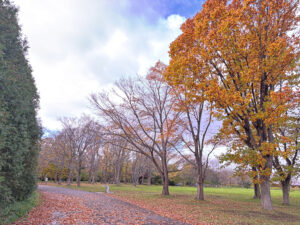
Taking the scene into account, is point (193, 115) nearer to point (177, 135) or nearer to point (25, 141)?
point (177, 135)

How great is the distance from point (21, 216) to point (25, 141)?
2.48m

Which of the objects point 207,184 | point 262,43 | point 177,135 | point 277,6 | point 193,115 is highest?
point 277,6

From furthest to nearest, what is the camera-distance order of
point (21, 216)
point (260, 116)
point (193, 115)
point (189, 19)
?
1. point (193, 115)
2. point (189, 19)
3. point (260, 116)
4. point (21, 216)

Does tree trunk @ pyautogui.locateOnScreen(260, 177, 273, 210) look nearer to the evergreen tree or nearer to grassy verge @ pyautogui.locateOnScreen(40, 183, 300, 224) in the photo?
grassy verge @ pyautogui.locateOnScreen(40, 183, 300, 224)

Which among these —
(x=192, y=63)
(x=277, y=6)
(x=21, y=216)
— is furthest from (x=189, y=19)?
(x=21, y=216)

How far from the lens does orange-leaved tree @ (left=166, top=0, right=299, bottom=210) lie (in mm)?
9055

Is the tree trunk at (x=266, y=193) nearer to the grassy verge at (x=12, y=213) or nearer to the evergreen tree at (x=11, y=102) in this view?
the grassy verge at (x=12, y=213)

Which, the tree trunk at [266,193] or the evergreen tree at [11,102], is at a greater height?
the evergreen tree at [11,102]

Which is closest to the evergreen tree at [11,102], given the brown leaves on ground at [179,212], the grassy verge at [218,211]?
the brown leaves on ground at [179,212]

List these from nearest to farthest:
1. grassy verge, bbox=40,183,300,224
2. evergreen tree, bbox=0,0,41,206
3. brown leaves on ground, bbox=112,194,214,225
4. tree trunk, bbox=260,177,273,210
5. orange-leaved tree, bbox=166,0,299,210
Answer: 1. evergreen tree, bbox=0,0,41,206
2. brown leaves on ground, bbox=112,194,214,225
3. grassy verge, bbox=40,183,300,224
4. orange-leaved tree, bbox=166,0,299,210
5. tree trunk, bbox=260,177,273,210

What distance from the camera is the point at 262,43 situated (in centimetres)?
998

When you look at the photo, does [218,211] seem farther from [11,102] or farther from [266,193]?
[11,102]

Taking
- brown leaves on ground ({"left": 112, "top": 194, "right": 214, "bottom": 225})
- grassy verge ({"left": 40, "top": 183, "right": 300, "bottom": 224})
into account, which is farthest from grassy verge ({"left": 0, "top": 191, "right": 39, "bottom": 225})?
grassy verge ({"left": 40, "top": 183, "right": 300, "bottom": 224})

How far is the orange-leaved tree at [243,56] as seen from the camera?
905 centimetres
